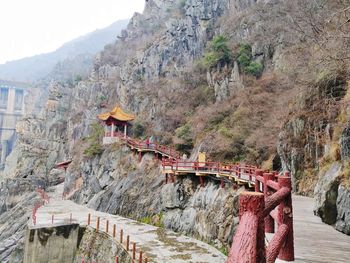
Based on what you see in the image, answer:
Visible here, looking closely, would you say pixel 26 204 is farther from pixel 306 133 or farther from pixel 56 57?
pixel 56 57

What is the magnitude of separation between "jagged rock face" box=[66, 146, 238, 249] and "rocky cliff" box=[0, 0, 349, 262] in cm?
9

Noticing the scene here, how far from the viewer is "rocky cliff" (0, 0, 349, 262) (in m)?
13.4

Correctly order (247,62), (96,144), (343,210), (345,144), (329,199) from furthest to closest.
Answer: (96,144)
(247,62)
(345,144)
(329,199)
(343,210)

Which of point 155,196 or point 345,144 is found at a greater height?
point 345,144

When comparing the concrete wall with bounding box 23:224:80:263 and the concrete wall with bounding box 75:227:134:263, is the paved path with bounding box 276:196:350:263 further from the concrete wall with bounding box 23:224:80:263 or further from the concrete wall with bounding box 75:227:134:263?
the concrete wall with bounding box 23:224:80:263

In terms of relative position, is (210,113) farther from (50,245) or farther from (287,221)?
(287,221)

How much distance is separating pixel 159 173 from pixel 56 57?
465ft

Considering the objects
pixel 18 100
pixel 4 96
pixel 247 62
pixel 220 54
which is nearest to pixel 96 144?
pixel 220 54

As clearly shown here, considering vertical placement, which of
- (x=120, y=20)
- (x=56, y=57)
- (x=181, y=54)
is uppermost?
(x=120, y=20)

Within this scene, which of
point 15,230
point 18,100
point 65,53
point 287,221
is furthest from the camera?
point 65,53

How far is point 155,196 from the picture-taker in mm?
19734

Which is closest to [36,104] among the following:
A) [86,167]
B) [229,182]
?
[86,167]

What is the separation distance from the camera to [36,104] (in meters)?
78.7

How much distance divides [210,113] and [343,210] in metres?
20.4
